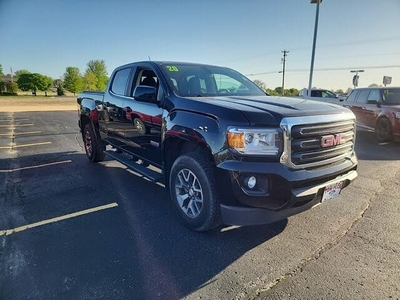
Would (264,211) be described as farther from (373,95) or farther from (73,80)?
(73,80)

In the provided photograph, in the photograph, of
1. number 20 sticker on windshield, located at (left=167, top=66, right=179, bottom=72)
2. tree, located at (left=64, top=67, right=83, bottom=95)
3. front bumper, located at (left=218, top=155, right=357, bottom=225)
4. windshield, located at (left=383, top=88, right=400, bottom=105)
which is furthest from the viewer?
tree, located at (left=64, top=67, right=83, bottom=95)

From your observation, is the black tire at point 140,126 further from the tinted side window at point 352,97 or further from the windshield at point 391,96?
the tinted side window at point 352,97

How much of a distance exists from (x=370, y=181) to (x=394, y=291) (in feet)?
10.5

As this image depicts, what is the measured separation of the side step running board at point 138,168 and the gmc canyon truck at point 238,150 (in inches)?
1.1

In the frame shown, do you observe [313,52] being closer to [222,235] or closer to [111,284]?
[222,235]

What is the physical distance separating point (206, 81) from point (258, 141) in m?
1.82

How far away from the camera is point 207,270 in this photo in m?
2.51

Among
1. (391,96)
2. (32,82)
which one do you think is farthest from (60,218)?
(32,82)

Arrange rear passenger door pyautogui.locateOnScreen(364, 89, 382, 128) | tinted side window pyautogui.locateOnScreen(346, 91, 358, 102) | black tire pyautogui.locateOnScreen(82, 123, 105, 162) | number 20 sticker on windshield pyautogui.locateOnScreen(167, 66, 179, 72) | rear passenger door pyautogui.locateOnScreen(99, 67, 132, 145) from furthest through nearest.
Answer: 1. tinted side window pyautogui.locateOnScreen(346, 91, 358, 102)
2. rear passenger door pyautogui.locateOnScreen(364, 89, 382, 128)
3. black tire pyautogui.locateOnScreen(82, 123, 105, 162)
4. rear passenger door pyautogui.locateOnScreen(99, 67, 132, 145)
5. number 20 sticker on windshield pyautogui.locateOnScreen(167, 66, 179, 72)

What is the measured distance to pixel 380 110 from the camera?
8914 millimetres

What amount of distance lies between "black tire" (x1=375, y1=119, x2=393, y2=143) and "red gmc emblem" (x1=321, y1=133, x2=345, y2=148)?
7.05m

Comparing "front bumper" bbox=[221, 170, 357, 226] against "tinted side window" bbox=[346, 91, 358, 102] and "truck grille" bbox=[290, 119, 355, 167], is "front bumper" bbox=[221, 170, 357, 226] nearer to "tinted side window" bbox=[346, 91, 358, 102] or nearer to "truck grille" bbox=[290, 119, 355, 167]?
"truck grille" bbox=[290, 119, 355, 167]

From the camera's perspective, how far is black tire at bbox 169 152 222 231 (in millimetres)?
2818

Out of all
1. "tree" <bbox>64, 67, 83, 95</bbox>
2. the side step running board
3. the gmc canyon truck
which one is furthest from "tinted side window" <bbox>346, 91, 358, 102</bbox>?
"tree" <bbox>64, 67, 83, 95</bbox>
